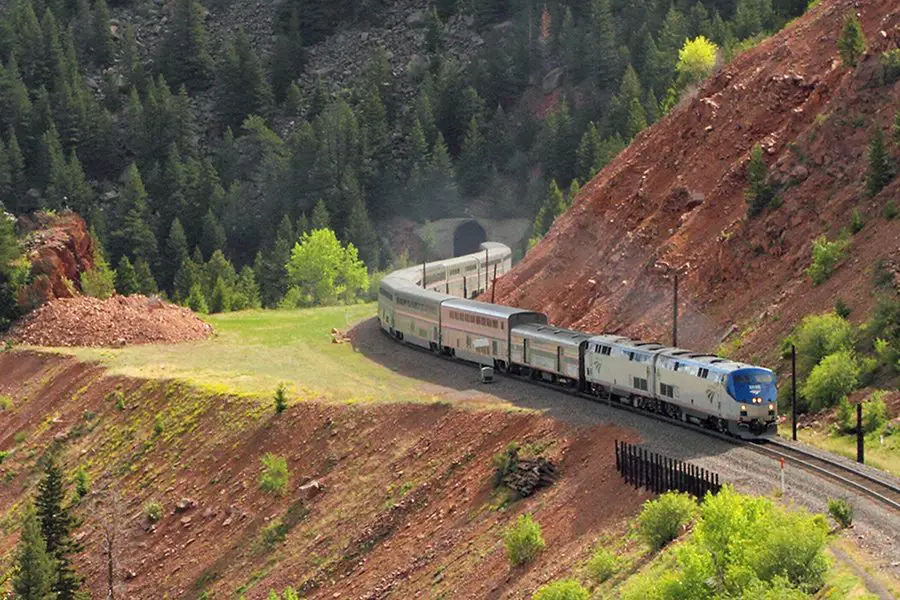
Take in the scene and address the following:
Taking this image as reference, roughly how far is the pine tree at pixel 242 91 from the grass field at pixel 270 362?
7996 centimetres

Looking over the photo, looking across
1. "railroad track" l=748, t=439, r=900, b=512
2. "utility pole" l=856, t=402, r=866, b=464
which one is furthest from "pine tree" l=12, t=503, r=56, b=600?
"utility pole" l=856, t=402, r=866, b=464

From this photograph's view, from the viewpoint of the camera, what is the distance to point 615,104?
145m

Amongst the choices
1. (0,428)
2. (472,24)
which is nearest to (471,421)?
(0,428)

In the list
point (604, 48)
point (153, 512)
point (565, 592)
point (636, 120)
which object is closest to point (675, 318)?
point (153, 512)

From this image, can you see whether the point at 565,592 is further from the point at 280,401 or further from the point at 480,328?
the point at 480,328

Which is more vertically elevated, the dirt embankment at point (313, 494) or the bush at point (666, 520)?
the bush at point (666, 520)

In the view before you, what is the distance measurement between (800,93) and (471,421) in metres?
28.0

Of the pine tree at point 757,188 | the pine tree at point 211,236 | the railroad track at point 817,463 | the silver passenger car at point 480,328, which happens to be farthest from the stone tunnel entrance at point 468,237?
the railroad track at point 817,463

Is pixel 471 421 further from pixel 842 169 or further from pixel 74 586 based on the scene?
pixel 842 169

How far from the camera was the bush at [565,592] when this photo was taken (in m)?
42.4

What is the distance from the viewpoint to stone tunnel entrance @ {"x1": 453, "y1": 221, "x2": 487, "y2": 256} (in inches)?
5896

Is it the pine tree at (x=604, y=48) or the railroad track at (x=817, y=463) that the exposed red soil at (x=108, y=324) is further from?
the pine tree at (x=604, y=48)

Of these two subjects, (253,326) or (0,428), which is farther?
(253,326)

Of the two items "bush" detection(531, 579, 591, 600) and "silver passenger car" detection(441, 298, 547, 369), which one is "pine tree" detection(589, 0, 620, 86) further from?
"bush" detection(531, 579, 591, 600)
